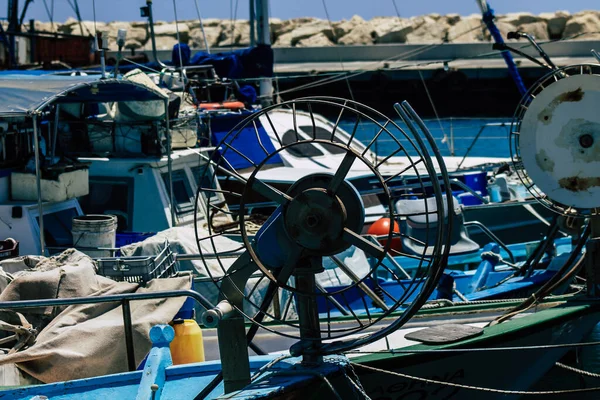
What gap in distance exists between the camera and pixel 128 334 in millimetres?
6145

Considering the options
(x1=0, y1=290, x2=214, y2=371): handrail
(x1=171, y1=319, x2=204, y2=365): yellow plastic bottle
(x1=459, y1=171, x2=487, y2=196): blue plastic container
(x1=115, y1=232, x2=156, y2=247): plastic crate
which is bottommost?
(x1=459, y1=171, x2=487, y2=196): blue plastic container

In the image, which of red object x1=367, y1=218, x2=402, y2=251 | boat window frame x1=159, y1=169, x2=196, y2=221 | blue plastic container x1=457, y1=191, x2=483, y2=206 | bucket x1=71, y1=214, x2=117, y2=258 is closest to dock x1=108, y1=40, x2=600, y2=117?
blue plastic container x1=457, y1=191, x2=483, y2=206

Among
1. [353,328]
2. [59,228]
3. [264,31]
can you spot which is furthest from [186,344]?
[264,31]

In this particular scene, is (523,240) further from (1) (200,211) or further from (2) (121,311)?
(2) (121,311)

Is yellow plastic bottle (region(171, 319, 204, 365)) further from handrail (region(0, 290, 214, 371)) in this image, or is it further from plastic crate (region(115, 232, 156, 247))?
plastic crate (region(115, 232, 156, 247))

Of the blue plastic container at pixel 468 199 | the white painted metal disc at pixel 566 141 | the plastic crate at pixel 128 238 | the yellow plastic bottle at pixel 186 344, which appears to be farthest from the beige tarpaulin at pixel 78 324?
the blue plastic container at pixel 468 199

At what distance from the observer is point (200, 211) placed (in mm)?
12828

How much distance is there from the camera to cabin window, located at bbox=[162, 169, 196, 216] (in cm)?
1270

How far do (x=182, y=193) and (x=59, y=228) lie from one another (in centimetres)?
273

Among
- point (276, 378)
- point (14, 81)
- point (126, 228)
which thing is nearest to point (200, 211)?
point (126, 228)

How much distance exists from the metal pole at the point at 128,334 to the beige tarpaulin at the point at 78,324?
10cm

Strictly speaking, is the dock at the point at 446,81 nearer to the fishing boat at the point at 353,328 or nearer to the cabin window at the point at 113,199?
the cabin window at the point at 113,199

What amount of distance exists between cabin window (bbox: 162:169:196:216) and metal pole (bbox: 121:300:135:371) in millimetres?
6450

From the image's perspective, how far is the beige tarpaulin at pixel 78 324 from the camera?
20.0 feet
